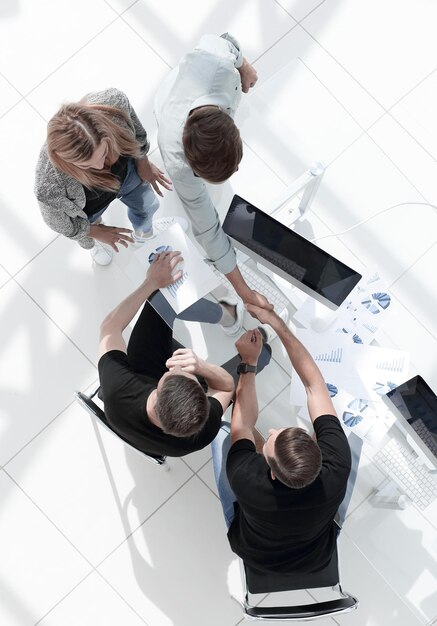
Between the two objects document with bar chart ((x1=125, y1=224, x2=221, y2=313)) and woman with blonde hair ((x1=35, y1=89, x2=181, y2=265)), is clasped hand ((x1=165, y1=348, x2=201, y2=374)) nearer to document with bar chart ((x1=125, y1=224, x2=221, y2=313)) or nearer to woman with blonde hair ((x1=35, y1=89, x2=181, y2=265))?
document with bar chart ((x1=125, y1=224, x2=221, y2=313))

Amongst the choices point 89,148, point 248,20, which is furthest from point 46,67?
point 89,148

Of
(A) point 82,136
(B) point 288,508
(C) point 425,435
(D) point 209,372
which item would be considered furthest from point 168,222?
(C) point 425,435

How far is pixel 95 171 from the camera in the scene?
7.46ft

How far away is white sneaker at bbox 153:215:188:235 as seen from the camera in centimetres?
245

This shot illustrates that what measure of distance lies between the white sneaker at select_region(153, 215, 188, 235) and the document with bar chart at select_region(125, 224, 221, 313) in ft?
0.09

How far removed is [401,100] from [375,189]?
117cm

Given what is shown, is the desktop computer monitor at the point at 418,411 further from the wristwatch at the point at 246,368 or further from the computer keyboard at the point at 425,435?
the wristwatch at the point at 246,368

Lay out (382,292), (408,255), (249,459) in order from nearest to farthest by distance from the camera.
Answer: (249,459)
(382,292)
(408,255)

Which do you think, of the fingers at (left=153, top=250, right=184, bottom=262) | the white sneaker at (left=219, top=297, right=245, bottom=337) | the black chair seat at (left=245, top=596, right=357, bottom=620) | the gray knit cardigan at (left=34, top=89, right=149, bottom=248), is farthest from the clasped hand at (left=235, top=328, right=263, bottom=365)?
the black chair seat at (left=245, top=596, right=357, bottom=620)

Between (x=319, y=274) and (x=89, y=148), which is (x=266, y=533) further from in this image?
(x=89, y=148)

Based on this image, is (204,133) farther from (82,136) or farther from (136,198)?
(136,198)

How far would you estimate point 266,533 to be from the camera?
2.21 metres

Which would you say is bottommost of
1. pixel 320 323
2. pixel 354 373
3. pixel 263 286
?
pixel 354 373

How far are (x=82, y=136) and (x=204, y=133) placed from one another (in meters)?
0.42
